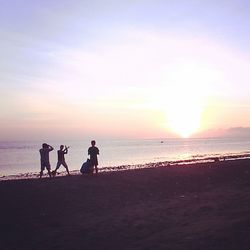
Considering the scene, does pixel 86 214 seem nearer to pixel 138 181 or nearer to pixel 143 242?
pixel 143 242

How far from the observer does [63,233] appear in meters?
11.7

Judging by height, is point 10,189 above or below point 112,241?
above

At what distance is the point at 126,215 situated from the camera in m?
13.2

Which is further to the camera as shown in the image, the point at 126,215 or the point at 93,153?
the point at 93,153

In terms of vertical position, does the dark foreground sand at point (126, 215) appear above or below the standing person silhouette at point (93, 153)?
below

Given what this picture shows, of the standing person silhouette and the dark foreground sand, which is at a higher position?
the standing person silhouette

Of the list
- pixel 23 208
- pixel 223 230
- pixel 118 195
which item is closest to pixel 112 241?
pixel 223 230

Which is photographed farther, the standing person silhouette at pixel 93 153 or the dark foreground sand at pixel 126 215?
the standing person silhouette at pixel 93 153

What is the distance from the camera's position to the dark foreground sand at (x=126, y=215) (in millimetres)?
10031

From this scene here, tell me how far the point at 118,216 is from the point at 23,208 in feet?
11.6

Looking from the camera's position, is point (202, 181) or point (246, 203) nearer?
point (246, 203)

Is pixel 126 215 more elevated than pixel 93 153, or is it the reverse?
pixel 93 153

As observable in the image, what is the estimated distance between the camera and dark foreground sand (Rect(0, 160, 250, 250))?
1003 centimetres

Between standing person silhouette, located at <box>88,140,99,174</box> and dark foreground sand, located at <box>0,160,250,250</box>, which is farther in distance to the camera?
standing person silhouette, located at <box>88,140,99,174</box>
